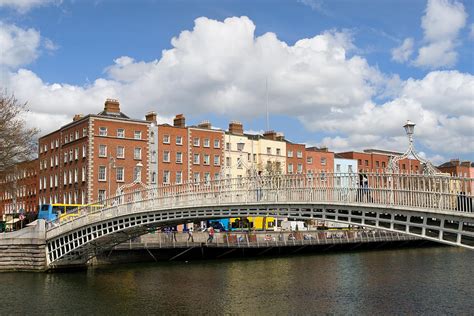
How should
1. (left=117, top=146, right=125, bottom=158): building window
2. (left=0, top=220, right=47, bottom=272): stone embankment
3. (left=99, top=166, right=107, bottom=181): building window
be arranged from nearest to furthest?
(left=0, top=220, right=47, bottom=272): stone embankment < (left=99, top=166, right=107, bottom=181): building window < (left=117, top=146, right=125, bottom=158): building window

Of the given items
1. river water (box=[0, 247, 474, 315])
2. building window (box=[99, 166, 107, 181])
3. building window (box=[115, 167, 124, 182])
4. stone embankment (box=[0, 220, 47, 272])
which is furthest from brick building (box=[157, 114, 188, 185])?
stone embankment (box=[0, 220, 47, 272])

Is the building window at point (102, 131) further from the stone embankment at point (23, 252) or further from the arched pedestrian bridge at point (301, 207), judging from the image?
the stone embankment at point (23, 252)

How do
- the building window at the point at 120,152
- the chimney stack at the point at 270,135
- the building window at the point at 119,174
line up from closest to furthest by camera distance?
1. the building window at the point at 119,174
2. the building window at the point at 120,152
3. the chimney stack at the point at 270,135

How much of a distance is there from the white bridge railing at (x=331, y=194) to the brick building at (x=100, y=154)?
22.6m

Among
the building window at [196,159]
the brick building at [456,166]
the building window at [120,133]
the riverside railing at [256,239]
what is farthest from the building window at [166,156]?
the brick building at [456,166]

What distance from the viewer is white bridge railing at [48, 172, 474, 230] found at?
18078 millimetres

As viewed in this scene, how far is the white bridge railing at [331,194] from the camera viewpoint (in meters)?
18.1

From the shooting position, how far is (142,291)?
90.8 ft

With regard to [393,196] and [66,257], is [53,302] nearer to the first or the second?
[66,257]

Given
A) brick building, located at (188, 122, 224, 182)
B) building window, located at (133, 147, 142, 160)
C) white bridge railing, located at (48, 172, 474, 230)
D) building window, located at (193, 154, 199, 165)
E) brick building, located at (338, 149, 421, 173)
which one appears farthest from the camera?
brick building, located at (338, 149, 421, 173)

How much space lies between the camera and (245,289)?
2834 centimetres

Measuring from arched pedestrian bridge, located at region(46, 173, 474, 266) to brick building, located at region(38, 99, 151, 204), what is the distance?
1944 centimetres

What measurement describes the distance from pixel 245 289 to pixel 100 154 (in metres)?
30.9

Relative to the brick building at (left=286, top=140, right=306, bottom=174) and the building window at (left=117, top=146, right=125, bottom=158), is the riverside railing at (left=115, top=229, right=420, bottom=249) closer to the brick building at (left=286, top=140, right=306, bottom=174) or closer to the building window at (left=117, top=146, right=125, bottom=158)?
the building window at (left=117, top=146, right=125, bottom=158)
